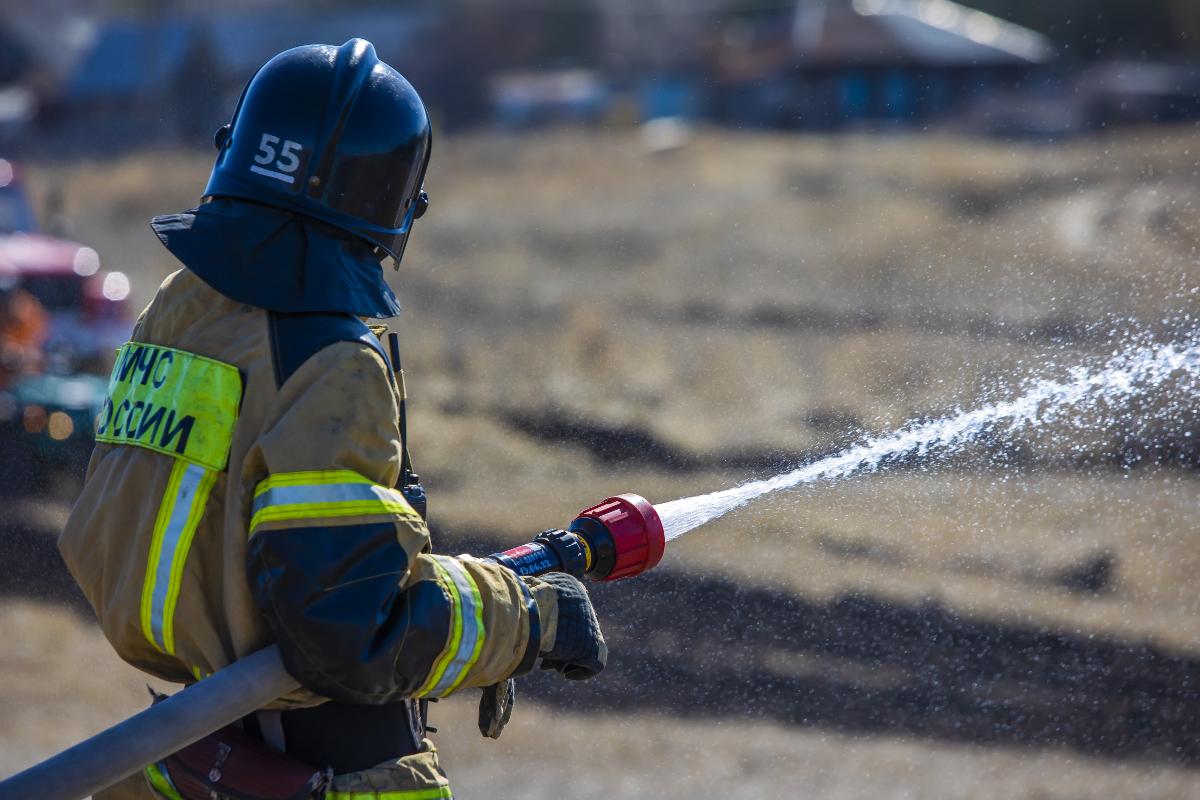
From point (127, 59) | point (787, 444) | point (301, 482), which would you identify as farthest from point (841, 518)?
point (127, 59)

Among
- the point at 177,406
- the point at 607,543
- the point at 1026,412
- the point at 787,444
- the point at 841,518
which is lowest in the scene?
the point at 787,444

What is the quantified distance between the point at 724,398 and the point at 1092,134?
12439mm

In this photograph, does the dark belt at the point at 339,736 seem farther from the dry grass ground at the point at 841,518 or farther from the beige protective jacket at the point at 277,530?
the dry grass ground at the point at 841,518

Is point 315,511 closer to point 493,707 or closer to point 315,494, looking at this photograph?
point 315,494

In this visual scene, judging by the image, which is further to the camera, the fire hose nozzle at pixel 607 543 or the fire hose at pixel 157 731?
the fire hose nozzle at pixel 607 543

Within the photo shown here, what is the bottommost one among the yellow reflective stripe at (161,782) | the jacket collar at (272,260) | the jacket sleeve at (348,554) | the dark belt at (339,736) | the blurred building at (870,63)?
the blurred building at (870,63)

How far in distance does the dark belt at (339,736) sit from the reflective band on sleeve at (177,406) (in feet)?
1.31

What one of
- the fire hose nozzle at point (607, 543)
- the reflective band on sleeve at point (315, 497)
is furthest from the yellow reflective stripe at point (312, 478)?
the fire hose nozzle at point (607, 543)

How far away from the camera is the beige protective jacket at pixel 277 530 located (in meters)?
1.77

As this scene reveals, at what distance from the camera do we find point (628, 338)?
1141 cm

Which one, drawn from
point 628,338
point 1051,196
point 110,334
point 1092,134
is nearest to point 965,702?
point 110,334

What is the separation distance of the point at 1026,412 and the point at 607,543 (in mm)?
4137

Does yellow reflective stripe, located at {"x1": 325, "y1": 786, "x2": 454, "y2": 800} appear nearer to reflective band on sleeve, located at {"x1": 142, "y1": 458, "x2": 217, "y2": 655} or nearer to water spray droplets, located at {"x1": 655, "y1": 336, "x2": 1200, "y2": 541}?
reflective band on sleeve, located at {"x1": 142, "y1": 458, "x2": 217, "y2": 655}

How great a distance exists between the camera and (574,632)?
6.73 feet
